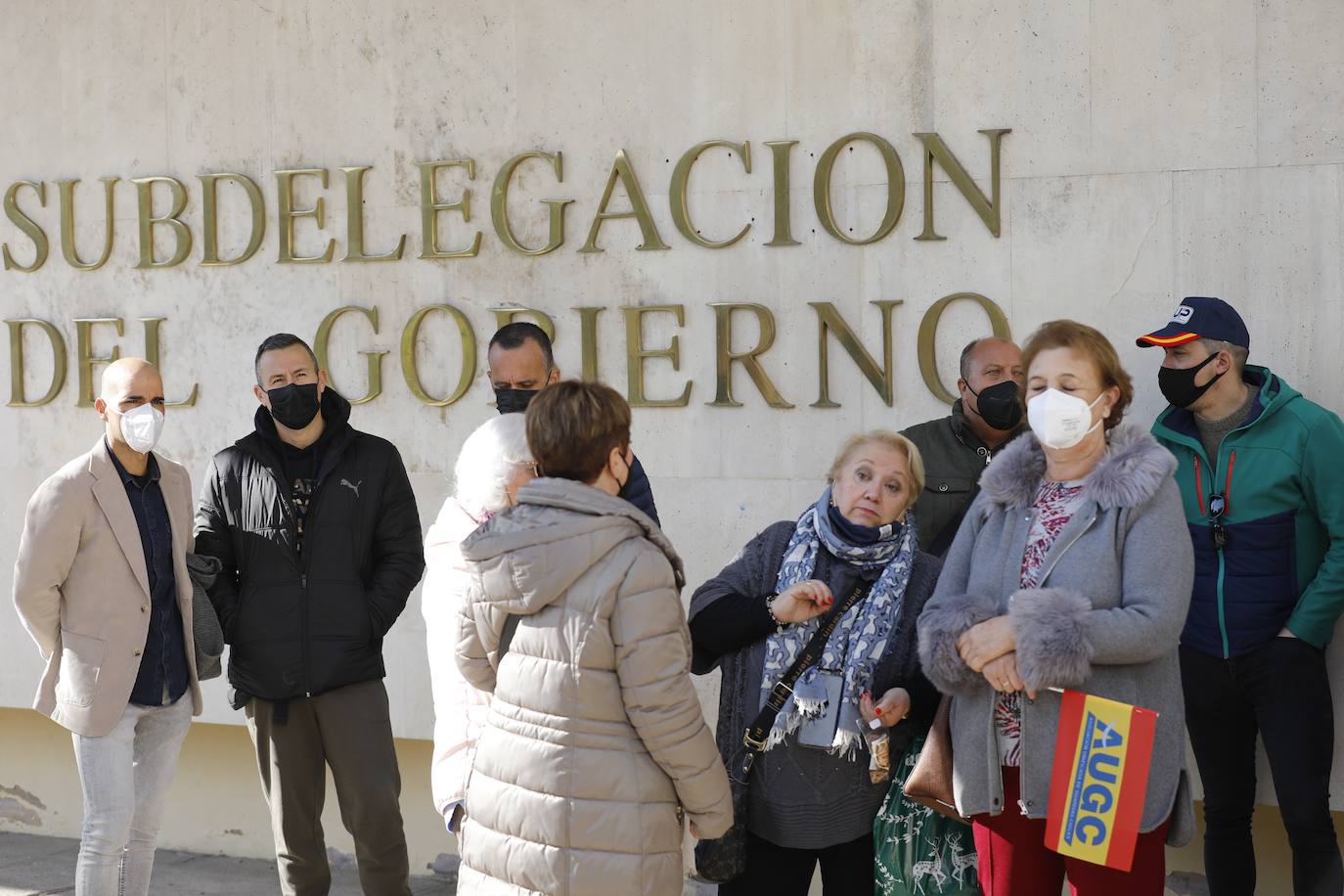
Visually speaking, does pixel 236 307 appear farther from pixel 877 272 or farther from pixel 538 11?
pixel 877 272

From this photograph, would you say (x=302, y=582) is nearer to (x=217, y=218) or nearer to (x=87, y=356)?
(x=217, y=218)

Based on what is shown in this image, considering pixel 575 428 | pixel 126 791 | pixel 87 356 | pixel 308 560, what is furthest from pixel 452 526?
pixel 87 356

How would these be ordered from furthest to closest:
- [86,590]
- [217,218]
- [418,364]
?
[217,218]
[418,364]
[86,590]

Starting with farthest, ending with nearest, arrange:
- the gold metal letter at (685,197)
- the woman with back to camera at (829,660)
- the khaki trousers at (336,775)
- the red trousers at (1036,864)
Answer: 1. the gold metal letter at (685,197)
2. the khaki trousers at (336,775)
3. the woman with back to camera at (829,660)
4. the red trousers at (1036,864)

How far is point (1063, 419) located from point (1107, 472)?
16 cm

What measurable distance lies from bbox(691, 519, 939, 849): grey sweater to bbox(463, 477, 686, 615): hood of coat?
0.65m

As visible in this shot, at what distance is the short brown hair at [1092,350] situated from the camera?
3373 mm

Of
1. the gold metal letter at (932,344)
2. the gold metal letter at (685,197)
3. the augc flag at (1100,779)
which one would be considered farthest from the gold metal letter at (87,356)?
the augc flag at (1100,779)

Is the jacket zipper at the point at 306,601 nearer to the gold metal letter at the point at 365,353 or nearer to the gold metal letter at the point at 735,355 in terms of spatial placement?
the gold metal letter at the point at 365,353

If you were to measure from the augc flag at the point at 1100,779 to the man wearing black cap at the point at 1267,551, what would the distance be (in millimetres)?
1342

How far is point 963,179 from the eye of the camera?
4.93 meters

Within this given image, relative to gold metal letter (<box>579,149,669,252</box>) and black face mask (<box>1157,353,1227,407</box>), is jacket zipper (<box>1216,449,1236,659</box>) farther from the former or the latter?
gold metal letter (<box>579,149,669,252</box>)

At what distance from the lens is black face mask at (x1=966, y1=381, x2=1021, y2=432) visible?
4348 mm

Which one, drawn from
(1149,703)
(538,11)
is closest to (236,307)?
(538,11)
